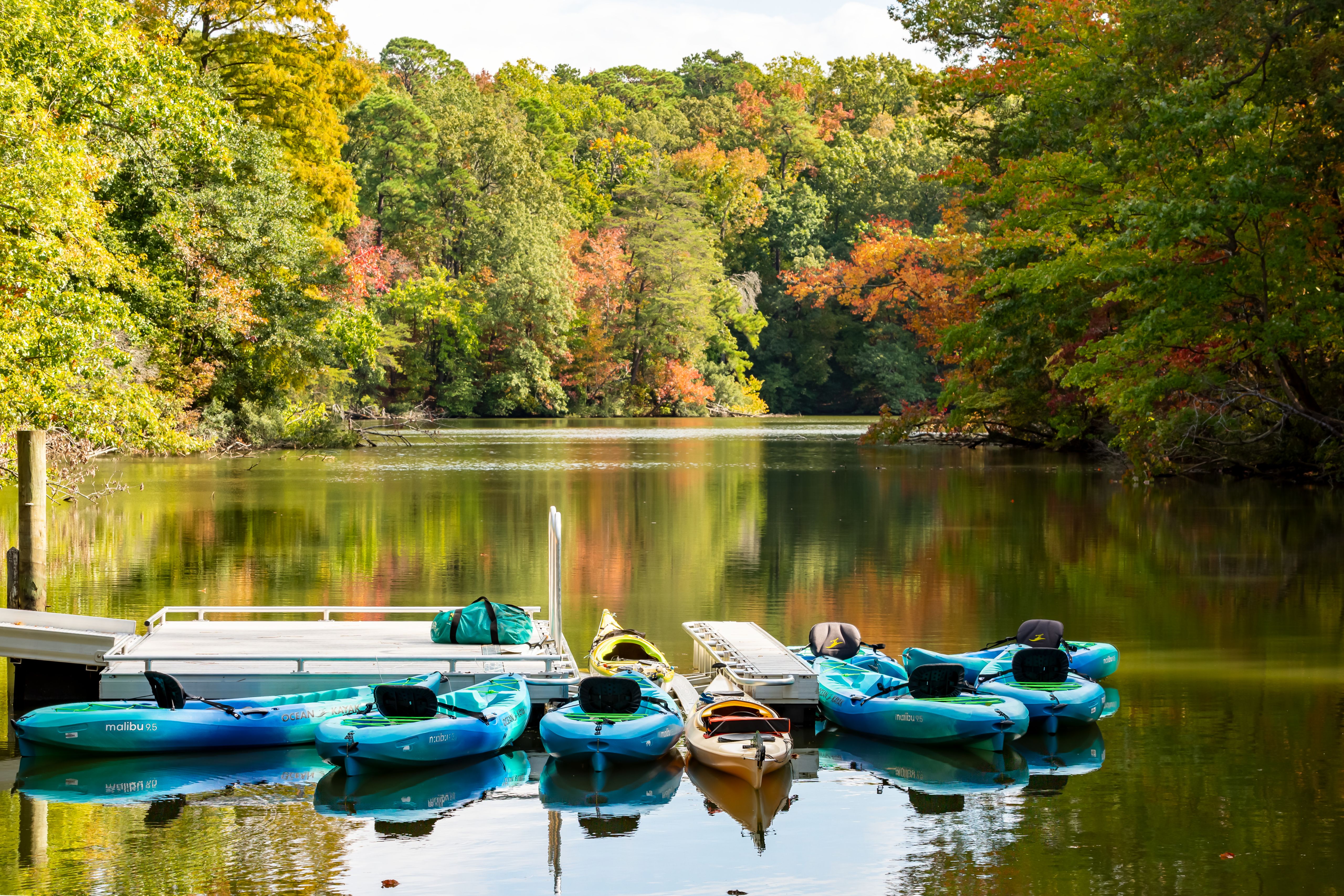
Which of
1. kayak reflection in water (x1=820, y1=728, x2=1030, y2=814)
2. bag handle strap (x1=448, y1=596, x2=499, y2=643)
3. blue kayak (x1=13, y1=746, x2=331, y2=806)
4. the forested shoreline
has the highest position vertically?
the forested shoreline

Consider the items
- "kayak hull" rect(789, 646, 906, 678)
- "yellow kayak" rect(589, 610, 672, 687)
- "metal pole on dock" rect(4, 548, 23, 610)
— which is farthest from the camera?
"metal pole on dock" rect(4, 548, 23, 610)

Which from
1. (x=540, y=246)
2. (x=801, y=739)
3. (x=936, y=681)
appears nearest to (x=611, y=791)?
(x=801, y=739)

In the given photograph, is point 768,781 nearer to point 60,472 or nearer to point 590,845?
point 590,845

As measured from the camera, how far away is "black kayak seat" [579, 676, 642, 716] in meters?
9.78

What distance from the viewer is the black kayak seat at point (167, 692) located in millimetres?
9836

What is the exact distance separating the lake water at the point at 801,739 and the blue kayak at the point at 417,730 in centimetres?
19

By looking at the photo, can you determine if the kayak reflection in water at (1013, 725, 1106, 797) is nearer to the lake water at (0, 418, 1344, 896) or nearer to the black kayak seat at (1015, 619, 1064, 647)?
the lake water at (0, 418, 1344, 896)

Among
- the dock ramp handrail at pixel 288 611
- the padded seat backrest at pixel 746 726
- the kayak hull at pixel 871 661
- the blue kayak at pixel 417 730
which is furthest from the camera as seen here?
the dock ramp handrail at pixel 288 611

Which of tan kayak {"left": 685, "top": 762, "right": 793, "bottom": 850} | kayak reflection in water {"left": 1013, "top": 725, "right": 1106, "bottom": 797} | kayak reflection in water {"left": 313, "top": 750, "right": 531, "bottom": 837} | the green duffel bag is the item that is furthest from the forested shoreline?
kayak reflection in water {"left": 1013, "top": 725, "right": 1106, "bottom": 797}

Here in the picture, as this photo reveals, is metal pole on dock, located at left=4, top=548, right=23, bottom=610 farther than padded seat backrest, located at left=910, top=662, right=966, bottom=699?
Yes

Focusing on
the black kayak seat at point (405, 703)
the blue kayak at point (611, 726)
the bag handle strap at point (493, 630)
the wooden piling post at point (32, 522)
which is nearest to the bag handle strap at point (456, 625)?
the bag handle strap at point (493, 630)

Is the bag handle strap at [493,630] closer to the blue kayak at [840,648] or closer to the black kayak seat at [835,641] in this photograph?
the blue kayak at [840,648]

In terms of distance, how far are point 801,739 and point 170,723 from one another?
4.69m

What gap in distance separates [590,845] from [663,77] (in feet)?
316
